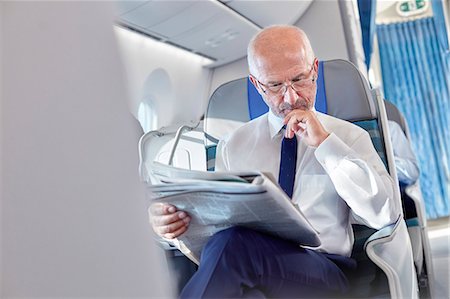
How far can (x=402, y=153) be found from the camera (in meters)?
2.30

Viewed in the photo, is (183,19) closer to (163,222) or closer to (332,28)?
(332,28)

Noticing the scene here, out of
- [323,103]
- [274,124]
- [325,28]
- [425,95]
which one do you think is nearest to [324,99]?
[323,103]

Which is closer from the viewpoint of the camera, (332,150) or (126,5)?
(332,150)

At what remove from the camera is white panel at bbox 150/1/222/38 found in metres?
2.28

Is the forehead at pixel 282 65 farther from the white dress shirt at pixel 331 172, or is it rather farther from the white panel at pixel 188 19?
the white panel at pixel 188 19

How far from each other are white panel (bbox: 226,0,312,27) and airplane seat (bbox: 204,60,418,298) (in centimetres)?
119

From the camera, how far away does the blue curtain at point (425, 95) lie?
14.9ft

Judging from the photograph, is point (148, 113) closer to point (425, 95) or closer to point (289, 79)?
point (289, 79)

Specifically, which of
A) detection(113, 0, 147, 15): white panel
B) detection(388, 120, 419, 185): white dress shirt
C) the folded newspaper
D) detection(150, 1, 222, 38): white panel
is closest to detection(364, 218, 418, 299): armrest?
the folded newspaper

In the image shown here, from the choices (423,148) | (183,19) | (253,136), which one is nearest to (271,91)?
(253,136)

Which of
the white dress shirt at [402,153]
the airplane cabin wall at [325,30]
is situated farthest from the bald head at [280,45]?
the airplane cabin wall at [325,30]

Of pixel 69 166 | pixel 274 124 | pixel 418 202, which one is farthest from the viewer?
pixel 418 202

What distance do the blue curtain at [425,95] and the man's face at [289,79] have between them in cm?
365

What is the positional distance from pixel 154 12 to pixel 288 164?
123 cm
